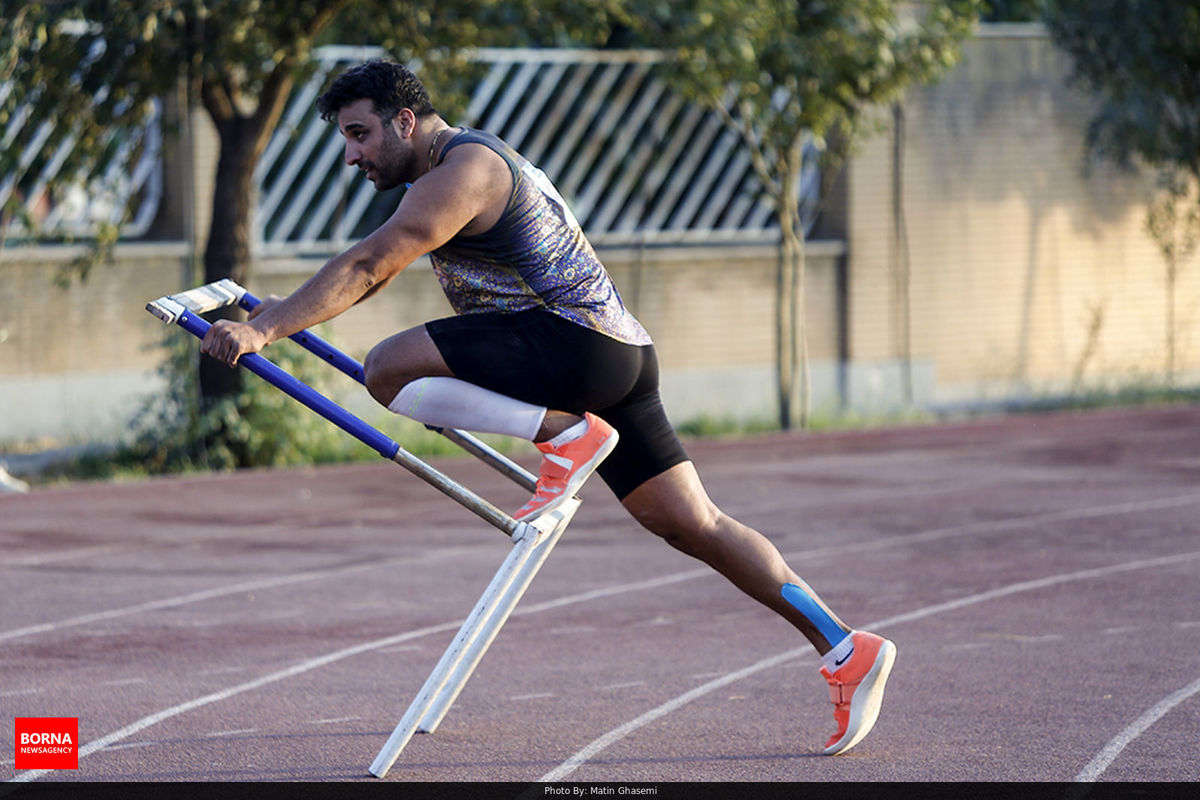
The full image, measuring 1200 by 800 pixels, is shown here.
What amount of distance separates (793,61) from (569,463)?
9469 mm

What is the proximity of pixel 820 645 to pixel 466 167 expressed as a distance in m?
1.71

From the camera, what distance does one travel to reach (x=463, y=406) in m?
4.86

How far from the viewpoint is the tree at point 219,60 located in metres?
11.8

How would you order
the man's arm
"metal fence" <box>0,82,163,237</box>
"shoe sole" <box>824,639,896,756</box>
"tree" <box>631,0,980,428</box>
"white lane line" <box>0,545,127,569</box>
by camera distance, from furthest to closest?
"tree" <box>631,0,980,428</box> → "metal fence" <box>0,82,163,237</box> → "white lane line" <box>0,545,127,569</box> → "shoe sole" <box>824,639,896,756</box> → the man's arm

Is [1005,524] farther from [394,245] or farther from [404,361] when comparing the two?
[394,245]

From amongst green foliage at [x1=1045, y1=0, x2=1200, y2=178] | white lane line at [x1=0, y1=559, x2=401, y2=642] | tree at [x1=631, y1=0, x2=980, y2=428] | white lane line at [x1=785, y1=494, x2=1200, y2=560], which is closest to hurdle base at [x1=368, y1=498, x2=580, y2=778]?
white lane line at [x1=0, y1=559, x2=401, y2=642]

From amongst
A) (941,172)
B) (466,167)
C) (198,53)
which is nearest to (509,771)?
(466,167)

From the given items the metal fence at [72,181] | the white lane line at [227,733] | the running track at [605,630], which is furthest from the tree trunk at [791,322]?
the white lane line at [227,733]

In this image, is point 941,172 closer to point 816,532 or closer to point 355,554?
point 816,532

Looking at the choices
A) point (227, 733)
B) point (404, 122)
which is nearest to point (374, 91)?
point (404, 122)

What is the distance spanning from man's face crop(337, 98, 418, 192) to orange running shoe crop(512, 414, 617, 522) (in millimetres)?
845

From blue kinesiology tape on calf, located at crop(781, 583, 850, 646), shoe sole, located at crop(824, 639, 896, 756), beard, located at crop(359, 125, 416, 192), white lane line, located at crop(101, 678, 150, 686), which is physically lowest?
white lane line, located at crop(101, 678, 150, 686)

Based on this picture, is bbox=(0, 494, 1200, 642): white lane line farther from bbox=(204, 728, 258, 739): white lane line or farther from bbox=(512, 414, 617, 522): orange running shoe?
bbox=(512, 414, 617, 522): orange running shoe

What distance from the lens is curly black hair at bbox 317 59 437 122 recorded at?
15.9 ft
